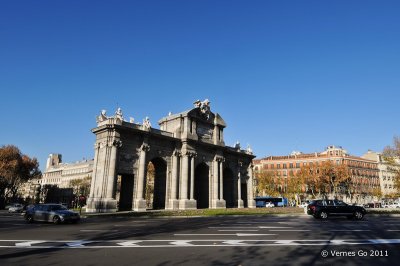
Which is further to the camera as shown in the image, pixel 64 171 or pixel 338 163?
pixel 64 171

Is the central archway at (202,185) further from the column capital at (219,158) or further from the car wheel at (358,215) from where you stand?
the car wheel at (358,215)

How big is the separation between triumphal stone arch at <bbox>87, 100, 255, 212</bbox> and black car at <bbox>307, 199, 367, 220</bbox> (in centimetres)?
2229

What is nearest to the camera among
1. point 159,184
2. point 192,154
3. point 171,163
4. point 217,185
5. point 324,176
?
point 171,163

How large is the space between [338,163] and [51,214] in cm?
9699

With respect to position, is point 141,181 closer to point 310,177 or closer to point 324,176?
point 310,177

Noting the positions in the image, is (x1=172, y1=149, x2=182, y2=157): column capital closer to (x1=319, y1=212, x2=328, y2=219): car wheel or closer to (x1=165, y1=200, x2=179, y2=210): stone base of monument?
(x1=165, y1=200, x2=179, y2=210): stone base of monument

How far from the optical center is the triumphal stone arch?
38.7m

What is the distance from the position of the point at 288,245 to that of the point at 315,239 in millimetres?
2244

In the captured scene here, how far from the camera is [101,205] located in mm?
36406

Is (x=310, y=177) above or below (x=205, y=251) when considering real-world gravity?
above

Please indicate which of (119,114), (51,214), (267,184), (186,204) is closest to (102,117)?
(119,114)

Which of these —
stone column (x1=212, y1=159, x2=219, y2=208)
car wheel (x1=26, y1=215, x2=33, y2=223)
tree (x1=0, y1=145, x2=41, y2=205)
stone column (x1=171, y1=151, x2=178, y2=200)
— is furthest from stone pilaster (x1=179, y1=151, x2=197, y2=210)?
tree (x1=0, y1=145, x2=41, y2=205)

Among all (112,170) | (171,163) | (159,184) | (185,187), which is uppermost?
(171,163)

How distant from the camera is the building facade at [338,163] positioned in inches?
4013
